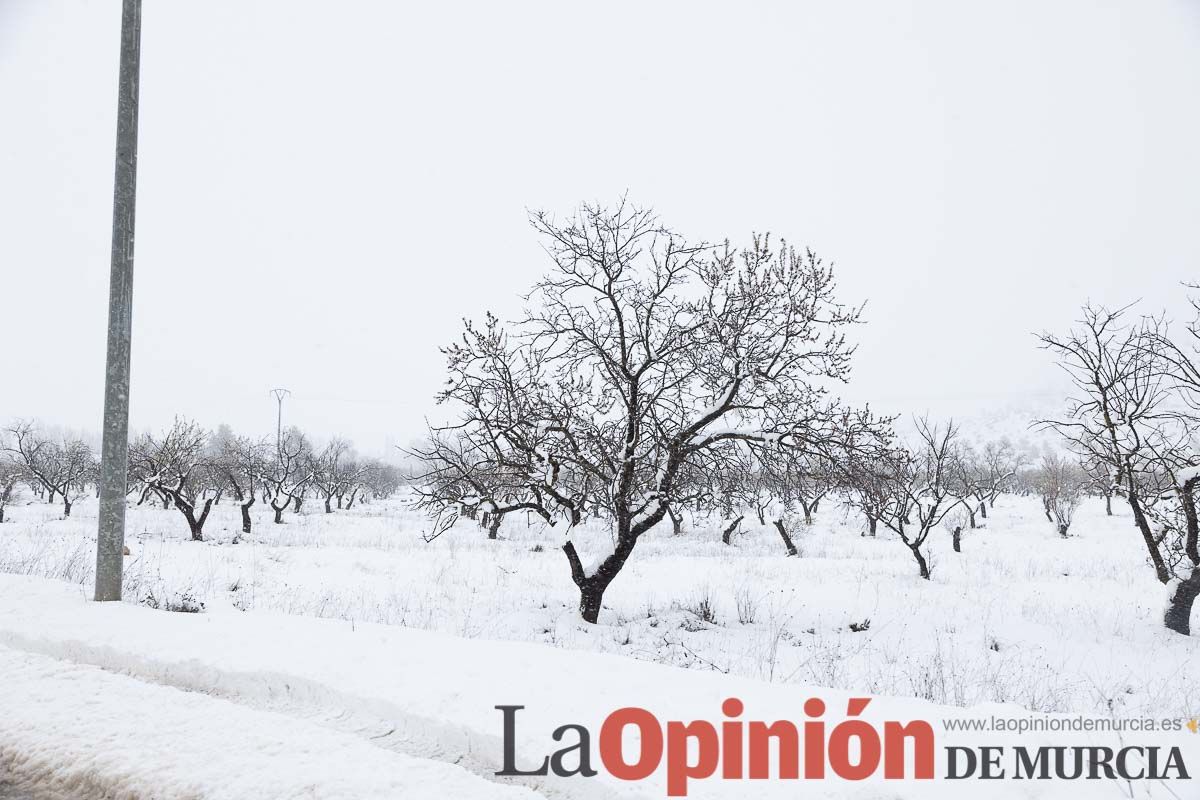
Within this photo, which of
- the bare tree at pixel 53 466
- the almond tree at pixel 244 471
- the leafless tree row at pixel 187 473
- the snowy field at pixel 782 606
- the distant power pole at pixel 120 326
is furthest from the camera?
the bare tree at pixel 53 466

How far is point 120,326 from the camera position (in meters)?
6.05

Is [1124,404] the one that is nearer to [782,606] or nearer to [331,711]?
[782,606]

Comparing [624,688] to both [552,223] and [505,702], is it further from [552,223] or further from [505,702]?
[552,223]

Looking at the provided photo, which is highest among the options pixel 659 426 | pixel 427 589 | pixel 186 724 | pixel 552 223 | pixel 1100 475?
pixel 552 223

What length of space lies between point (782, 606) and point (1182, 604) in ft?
21.0

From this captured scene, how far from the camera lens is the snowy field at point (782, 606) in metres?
7.21

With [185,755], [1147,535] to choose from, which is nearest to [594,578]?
[185,755]

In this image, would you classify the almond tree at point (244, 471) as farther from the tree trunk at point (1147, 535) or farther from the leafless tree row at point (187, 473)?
the tree trunk at point (1147, 535)

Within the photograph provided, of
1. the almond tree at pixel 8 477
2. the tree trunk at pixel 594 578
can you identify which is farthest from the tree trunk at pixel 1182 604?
the almond tree at pixel 8 477

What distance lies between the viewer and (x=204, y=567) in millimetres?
13297

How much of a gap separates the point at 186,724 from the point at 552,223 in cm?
893

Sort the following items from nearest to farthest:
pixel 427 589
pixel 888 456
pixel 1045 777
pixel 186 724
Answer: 1. pixel 1045 777
2. pixel 186 724
3. pixel 888 456
4. pixel 427 589

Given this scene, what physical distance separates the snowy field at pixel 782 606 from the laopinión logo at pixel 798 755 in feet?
7.94

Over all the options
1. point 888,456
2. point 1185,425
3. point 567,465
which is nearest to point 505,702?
point 567,465
